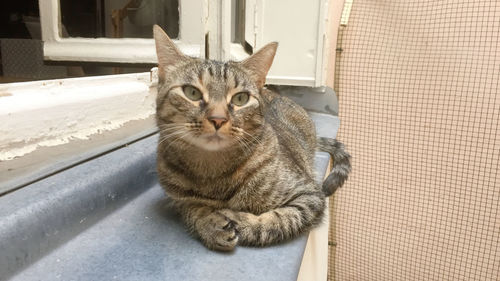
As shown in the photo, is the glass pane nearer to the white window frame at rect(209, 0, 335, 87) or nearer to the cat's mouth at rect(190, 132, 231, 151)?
the white window frame at rect(209, 0, 335, 87)

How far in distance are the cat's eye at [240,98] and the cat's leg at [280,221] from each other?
226 mm

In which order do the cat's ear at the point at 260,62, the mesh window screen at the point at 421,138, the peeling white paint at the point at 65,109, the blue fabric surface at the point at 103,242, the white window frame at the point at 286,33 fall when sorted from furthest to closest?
the mesh window screen at the point at 421,138
the white window frame at the point at 286,33
the cat's ear at the point at 260,62
the peeling white paint at the point at 65,109
the blue fabric surface at the point at 103,242

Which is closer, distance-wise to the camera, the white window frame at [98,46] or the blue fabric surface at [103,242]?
the blue fabric surface at [103,242]

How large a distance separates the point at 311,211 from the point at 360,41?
69.6 inches

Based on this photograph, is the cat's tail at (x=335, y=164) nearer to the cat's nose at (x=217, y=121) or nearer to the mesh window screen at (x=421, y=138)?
the cat's nose at (x=217, y=121)

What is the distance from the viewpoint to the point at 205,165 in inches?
29.0

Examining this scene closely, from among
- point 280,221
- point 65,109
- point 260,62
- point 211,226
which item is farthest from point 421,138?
point 65,109

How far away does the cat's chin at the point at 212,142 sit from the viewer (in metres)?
0.68

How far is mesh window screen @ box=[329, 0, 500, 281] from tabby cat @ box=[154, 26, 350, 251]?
1605mm

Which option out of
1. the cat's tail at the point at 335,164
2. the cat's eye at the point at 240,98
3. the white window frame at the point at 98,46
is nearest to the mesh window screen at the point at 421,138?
the cat's tail at the point at 335,164

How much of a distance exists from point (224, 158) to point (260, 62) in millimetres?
Result: 258

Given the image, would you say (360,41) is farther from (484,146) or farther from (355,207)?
(355,207)

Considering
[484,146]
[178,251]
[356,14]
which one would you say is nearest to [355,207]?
[484,146]

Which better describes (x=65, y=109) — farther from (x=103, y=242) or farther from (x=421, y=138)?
(x=421, y=138)
